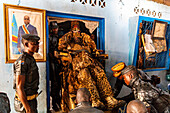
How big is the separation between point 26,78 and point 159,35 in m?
4.31

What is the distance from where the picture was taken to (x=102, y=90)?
2979 millimetres

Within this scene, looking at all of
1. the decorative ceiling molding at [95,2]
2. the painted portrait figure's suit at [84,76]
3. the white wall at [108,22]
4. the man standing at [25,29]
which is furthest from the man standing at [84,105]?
the decorative ceiling molding at [95,2]

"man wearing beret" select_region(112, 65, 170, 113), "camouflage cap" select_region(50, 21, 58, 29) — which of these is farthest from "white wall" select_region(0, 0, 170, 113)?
"man wearing beret" select_region(112, 65, 170, 113)

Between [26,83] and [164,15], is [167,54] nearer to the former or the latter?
[164,15]

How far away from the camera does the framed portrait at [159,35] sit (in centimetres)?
459

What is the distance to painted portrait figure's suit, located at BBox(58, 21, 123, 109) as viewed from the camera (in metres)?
2.80

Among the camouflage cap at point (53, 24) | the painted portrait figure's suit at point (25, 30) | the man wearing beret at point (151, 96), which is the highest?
the camouflage cap at point (53, 24)

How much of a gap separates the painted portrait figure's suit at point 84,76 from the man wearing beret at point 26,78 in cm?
79

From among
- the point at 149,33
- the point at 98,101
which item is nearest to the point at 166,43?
the point at 149,33

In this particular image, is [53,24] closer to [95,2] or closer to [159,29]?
[95,2]

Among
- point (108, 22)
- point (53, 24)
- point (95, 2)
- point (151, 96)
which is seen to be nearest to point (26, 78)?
point (53, 24)

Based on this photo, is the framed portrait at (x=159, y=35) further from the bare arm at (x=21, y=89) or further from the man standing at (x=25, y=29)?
the bare arm at (x=21, y=89)

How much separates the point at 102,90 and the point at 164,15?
414 centimetres

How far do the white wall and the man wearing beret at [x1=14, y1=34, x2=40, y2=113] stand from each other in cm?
82
